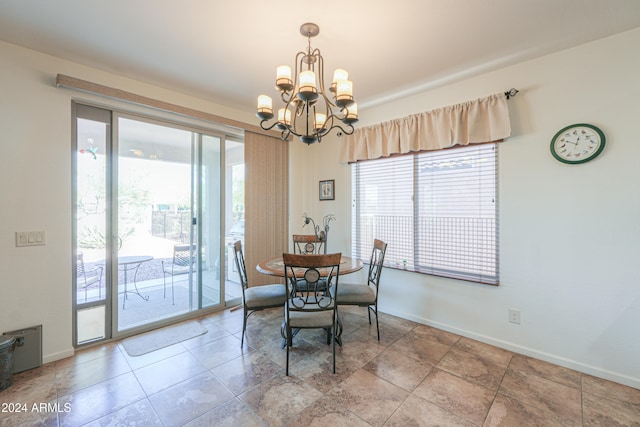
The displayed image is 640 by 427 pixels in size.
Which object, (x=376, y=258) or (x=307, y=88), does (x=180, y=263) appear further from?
(x=307, y=88)

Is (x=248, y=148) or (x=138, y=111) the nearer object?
(x=138, y=111)

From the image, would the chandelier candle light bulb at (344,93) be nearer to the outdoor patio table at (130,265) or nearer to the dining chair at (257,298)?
the dining chair at (257,298)

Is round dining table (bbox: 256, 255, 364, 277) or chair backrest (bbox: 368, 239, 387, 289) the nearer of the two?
round dining table (bbox: 256, 255, 364, 277)

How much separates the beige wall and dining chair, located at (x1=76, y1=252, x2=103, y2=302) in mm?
3664

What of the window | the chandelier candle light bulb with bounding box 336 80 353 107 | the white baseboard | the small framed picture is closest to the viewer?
the chandelier candle light bulb with bounding box 336 80 353 107

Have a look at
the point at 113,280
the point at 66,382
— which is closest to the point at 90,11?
the point at 113,280

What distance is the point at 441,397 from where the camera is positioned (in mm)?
1869

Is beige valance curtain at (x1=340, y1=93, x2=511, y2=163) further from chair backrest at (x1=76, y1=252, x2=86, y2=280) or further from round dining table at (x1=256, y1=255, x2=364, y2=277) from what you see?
chair backrest at (x1=76, y1=252, x2=86, y2=280)

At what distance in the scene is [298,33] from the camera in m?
2.03

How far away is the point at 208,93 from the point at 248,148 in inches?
31.4

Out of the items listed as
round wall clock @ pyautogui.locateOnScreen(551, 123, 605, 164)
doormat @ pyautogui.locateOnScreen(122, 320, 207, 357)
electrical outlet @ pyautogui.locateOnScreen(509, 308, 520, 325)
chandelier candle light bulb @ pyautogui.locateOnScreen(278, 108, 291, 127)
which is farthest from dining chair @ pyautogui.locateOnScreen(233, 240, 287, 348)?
round wall clock @ pyautogui.locateOnScreen(551, 123, 605, 164)

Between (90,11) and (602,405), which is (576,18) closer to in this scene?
(602,405)

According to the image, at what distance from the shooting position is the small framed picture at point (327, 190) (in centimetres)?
393

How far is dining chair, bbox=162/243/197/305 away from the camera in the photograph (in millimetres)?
3188
